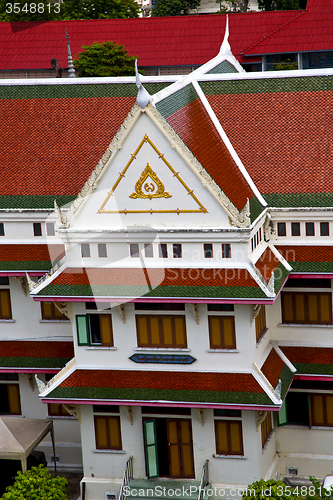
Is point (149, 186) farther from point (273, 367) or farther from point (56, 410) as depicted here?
point (56, 410)

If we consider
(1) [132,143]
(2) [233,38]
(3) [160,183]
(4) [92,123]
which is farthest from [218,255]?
(2) [233,38]

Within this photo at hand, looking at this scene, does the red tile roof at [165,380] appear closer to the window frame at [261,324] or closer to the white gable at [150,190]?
the window frame at [261,324]

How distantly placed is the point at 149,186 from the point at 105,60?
5015 centimetres

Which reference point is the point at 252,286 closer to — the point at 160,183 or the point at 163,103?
the point at 160,183

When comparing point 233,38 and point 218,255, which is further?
point 233,38

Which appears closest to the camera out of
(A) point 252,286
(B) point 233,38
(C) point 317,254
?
(A) point 252,286

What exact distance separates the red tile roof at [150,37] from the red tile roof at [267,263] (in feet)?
171

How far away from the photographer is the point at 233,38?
8706 centimetres

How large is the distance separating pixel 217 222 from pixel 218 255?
1.44 metres

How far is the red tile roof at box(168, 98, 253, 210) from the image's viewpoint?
3497 cm

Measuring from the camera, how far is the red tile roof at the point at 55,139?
40.8 meters

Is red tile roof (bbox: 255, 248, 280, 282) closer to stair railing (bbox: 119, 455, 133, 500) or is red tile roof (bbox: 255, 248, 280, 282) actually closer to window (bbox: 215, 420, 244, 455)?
window (bbox: 215, 420, 244, 455)

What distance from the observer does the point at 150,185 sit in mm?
33875

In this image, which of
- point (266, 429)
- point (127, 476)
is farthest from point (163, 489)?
point (266, 429)
